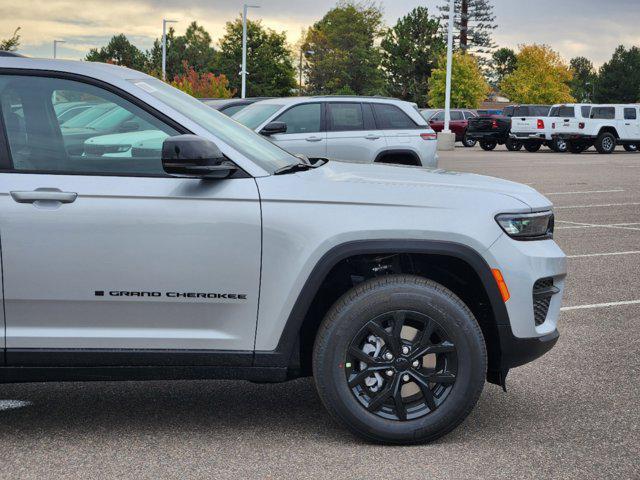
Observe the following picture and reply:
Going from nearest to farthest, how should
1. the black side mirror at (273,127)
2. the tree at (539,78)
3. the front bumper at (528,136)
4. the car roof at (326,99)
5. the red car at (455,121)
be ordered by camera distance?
the black side mirror at (273,127) → the car roof at (326,99) → the front bumper at (528,136) → the red car at (455,121) → the tree at (539,78)

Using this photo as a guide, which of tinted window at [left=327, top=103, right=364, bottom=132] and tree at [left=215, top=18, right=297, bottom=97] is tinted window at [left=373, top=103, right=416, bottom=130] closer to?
tinted window at [left=327, top=103, right=364, bottom=132]

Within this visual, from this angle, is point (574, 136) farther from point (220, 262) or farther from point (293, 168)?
point (220, 262)

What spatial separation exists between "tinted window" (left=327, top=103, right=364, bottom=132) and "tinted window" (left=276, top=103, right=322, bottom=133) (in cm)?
21

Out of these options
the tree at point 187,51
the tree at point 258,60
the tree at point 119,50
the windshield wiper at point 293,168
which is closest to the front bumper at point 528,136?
the windshield wiper at point 293,168

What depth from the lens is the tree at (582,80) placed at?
489 feet

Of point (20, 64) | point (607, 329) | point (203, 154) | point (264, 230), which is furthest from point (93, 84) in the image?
point (607, 329)

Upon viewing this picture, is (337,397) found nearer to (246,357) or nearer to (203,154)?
(246,357)

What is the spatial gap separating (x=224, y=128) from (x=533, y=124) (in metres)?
32.8

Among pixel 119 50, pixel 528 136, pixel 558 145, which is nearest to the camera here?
pixel 528 136

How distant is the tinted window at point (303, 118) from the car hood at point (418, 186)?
31.4ft

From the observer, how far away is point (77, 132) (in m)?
4.26

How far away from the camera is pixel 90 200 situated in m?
4.07

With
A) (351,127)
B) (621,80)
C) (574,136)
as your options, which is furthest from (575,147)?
(621,80)

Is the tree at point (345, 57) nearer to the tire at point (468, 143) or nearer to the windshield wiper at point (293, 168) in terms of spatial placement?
the tire at point (468, 143)
